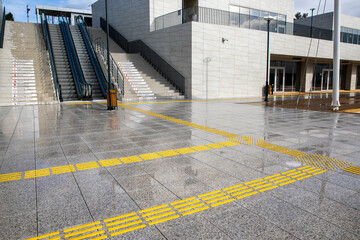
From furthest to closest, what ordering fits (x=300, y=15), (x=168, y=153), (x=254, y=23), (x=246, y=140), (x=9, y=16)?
(x=300, y=15) < (x=9, y=16) < (x=254, y=23) < (x=246, y=140) < (x=168, y=153)

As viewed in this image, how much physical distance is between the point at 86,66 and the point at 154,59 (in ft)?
19.4

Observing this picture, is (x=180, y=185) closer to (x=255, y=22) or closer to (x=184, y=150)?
(x=184, y=150)

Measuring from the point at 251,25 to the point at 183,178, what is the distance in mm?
23494

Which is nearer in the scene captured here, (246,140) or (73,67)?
(246,140)

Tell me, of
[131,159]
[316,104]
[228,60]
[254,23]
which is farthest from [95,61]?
[131,159]

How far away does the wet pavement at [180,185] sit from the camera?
3100mm

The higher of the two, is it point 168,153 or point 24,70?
point 24,70

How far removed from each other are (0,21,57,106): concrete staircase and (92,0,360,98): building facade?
30.1 ft

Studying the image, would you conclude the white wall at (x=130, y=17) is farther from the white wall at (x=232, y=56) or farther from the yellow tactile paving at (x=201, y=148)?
the yellow tactile paving at (x=201, y=148)

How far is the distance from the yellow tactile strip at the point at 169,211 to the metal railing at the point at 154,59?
60.3 feet

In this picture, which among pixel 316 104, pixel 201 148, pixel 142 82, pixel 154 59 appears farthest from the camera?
pixel 154 59

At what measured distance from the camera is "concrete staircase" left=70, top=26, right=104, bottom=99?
20.3 m

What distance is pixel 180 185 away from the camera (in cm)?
429

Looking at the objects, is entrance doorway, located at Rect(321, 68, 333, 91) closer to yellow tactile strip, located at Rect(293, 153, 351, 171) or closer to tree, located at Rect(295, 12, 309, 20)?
yellow tactile strip, located at Rect(293, 153, 351, 171)
